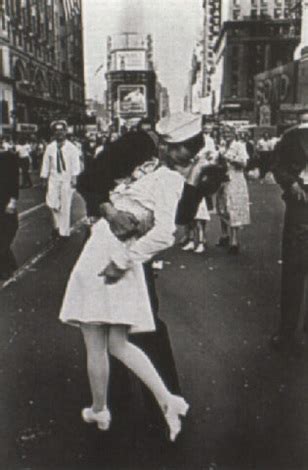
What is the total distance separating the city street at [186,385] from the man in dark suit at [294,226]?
0.59 feet

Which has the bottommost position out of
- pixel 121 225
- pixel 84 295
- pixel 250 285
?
pixel 250 285

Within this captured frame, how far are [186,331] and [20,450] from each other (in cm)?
188

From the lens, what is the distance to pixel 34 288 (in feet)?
18.6

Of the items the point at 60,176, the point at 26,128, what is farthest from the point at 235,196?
the point at 26,128

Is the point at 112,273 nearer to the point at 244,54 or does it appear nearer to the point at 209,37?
the point at 244,54

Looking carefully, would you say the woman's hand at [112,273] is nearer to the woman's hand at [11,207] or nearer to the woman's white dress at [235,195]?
the woman's hand at [11,207]

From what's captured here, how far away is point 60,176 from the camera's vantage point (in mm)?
8805

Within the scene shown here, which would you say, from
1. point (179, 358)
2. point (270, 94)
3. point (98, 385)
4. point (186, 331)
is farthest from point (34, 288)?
point (270, 94)

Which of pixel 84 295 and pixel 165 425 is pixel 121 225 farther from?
pixel 165 425

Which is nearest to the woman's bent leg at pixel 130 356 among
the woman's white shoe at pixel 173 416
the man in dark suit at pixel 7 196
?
the woman's white shoe at pixel 173 416

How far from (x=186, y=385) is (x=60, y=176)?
578 cm

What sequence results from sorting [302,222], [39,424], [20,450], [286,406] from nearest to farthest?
[20,450], [39,424], [286,406], [302,222]

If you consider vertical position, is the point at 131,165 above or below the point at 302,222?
above

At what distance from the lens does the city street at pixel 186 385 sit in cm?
264
